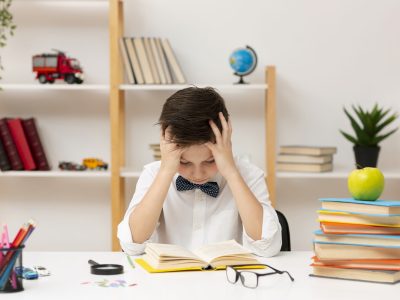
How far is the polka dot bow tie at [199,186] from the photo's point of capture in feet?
7.72

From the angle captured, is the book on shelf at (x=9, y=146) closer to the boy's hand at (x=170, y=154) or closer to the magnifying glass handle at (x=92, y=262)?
the boy's hand at (x=170, y=154)

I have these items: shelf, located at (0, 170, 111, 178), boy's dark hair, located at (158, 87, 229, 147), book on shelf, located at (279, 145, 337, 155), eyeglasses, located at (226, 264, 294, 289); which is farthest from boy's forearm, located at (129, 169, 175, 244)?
book on shelf, located at (279, 145, 337, 155)

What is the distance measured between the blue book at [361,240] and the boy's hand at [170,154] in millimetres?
564

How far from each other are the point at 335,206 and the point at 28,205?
8.24 feet

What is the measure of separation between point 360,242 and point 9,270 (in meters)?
0.87

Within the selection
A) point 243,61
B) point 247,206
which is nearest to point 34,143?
point 243,61

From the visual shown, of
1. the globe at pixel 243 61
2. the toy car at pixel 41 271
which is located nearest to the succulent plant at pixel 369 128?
the globe at pixel 243 61

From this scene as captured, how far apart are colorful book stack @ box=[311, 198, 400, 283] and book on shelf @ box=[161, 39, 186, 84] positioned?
1.94 meters

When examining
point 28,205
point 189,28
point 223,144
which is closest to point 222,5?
point 189,28

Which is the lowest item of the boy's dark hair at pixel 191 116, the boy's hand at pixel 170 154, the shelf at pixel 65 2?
the boy's hand at pixel 170 154

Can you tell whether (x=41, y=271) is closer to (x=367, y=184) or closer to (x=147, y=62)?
(x=367, y=184)

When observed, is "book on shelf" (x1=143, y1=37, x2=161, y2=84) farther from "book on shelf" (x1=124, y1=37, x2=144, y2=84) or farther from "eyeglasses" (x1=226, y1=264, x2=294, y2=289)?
"eyeglasses" (x1=226, y1=264, x2=294, y2=289)

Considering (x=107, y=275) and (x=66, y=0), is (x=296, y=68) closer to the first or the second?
(x=66, y=0)

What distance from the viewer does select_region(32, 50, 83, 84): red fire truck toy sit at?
12.1 feet
